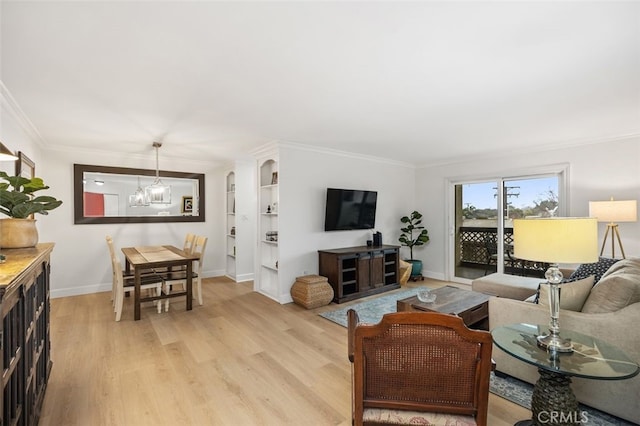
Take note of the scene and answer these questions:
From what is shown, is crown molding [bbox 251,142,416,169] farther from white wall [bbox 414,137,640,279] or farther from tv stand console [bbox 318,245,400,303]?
white wall [bbox 414,137,640,279]

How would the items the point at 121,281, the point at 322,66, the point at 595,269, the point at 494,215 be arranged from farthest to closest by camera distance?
1. the point at 494,215
2. the point at 121,281
3. the point at 595,269
4. the point at 322,66

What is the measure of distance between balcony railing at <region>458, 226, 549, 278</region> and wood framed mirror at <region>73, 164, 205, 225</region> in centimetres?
516

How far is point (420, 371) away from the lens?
48.4 inches

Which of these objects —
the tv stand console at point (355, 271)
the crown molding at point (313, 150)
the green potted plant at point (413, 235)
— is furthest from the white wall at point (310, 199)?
the green potted plant at point (413, 235)

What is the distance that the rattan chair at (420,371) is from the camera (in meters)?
1.19

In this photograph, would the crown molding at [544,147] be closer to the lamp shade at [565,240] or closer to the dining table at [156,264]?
the lamp shade at [565,240]

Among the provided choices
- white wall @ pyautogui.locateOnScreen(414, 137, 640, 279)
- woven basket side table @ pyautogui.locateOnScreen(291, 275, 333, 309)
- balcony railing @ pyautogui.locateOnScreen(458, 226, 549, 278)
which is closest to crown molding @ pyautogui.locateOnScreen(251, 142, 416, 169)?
white wall @ pyautogui.locateOnScreen(414, 137, 640, 279)

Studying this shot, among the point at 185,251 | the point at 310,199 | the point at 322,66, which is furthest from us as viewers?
the point at 185,251

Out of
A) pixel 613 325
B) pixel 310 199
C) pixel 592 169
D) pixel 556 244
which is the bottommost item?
pixel 613 325

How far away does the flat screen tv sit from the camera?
4855 mm

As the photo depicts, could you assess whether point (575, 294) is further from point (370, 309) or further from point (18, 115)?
point (18, 115)

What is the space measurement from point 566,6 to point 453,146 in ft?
10.6

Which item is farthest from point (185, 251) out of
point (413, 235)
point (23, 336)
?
point (413, 235)

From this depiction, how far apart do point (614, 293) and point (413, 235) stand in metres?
4.47
